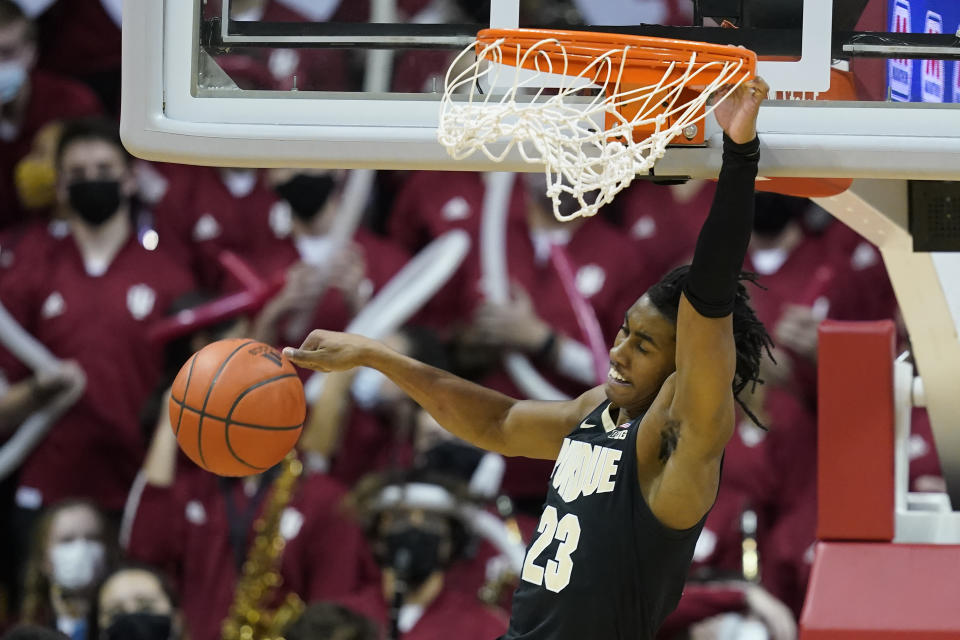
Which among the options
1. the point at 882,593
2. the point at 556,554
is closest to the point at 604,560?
the point at 556,554

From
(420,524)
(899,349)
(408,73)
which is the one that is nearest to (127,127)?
(408,73)

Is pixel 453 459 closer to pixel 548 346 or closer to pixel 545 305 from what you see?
pixel 548 346

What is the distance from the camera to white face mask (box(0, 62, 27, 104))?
588cm

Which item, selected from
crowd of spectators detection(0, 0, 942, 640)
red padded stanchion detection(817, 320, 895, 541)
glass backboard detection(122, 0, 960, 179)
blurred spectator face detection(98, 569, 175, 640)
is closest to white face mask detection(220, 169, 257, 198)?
crowd of spectators detection(0, 0, 942, 640)

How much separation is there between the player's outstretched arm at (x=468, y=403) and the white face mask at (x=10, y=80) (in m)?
3.32

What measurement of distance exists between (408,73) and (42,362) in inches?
124

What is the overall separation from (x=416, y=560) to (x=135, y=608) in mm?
959

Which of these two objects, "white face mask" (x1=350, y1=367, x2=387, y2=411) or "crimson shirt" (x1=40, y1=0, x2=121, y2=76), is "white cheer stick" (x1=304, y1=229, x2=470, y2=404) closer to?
"white face mask" (x1=350, y1=367, x2=387, y2=411)

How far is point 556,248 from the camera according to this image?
5438 millimetres

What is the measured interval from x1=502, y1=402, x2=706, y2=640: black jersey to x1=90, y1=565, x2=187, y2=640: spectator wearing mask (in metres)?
2.30

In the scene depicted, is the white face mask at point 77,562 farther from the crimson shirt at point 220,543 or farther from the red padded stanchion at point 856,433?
the red padded stanchion at point 856,433

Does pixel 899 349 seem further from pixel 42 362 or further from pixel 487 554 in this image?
pixel 42 362

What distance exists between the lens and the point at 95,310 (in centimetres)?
551

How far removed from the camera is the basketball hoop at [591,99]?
2.46 m
